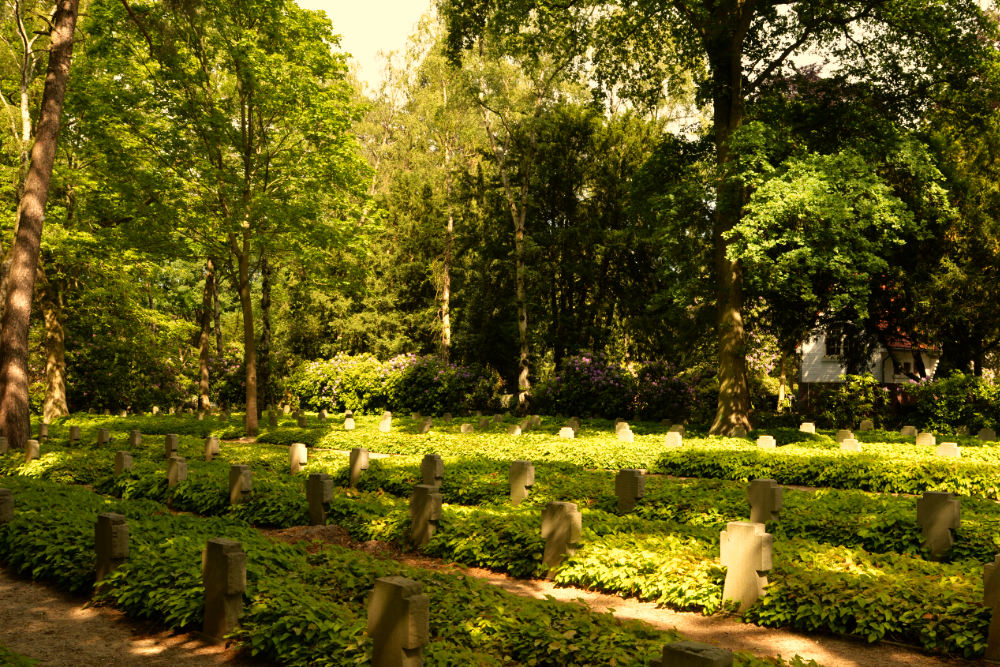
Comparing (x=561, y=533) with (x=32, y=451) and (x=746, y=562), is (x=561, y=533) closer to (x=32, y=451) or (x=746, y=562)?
(x=746, y=562)

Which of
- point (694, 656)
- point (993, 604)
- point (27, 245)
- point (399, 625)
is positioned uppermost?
point (27, 245)

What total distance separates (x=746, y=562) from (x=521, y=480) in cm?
517

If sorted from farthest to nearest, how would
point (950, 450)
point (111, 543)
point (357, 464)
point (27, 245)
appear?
point (27, 245)
point (950, 450)
point (357, 464)
point (111, 543)

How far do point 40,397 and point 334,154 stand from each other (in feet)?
67.7

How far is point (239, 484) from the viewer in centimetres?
1193

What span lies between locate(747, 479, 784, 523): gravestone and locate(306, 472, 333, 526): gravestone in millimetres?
6235

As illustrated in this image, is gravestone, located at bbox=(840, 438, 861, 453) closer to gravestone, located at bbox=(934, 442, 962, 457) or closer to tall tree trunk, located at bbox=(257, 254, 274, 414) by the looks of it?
gravestone, located at bbox=(934, 442, 962, 457)

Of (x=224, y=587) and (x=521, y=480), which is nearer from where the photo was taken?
(x=224, y=587)

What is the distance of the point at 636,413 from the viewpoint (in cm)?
3077

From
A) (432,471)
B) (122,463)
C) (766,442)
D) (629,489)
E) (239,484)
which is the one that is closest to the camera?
(629,489)

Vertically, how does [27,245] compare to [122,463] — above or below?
above

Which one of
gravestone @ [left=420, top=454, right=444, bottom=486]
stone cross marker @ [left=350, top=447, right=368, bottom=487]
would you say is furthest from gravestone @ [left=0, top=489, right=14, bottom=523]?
gravestone @ [left=420, top=454, right=444, bottom=486]

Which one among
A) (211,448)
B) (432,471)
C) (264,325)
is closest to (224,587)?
(432,471)

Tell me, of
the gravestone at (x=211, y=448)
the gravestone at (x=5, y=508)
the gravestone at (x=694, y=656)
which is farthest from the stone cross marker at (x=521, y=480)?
the gravestone at (x=211, y=448)
